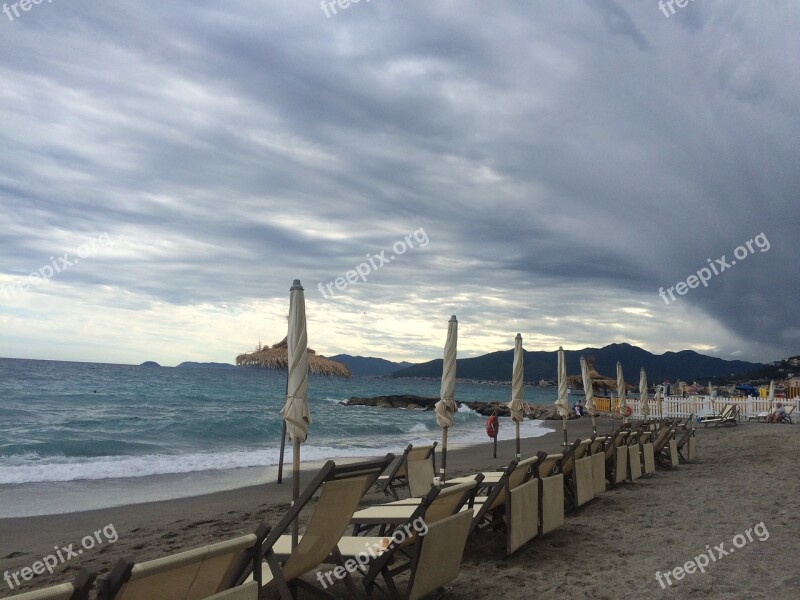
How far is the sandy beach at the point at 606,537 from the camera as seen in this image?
449 centimetres

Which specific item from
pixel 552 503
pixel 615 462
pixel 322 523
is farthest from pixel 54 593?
pixel 615 462

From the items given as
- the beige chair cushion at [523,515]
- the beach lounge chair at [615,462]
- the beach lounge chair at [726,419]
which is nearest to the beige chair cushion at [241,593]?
the beige chair cushion at [523,515]

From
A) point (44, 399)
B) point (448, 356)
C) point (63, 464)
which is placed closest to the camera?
point (448, 356)

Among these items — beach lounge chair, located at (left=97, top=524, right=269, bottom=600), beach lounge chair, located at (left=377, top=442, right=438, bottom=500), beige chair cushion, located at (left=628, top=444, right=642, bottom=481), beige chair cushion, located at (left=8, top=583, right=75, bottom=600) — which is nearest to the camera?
beige chair cushion, located at (left=8, top=583, right=75, bottom=600)

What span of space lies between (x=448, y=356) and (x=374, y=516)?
4228mm

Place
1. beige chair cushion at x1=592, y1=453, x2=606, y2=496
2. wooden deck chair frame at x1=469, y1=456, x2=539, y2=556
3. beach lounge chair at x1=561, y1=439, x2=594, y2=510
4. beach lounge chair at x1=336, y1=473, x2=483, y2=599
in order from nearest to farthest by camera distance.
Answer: beach lounge chair at x1=336, y1=473, x2=483, y2=599 < wooden deck chair frame at x1=469, y1=456, x2=539, y2=556 < beach lounge chair at x1=561, y1=439, x2=594, y2=510 < beige chair cushion at x1=592, y1=453, x2=606, y2=496

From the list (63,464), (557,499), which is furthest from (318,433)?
(557,499)

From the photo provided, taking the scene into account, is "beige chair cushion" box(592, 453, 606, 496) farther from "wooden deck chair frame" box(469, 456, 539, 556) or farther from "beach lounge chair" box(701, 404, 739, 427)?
"beach lounge chair" box(701, 404, 739, 427)

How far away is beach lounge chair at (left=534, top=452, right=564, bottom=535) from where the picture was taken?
18.6 feet

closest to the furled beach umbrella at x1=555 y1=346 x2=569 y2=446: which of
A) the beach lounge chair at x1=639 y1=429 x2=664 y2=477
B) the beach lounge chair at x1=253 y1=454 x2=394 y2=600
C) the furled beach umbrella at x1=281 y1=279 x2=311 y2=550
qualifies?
the beach lounge chair at x1=639 y1=429 x2=664 y2=477

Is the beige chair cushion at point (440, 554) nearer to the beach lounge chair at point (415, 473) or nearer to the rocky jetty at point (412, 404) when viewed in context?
the beach lounge chair at point (415, 473)

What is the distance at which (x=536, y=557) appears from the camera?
527cm

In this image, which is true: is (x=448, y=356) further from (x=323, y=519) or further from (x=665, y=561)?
(x=323, y=519)

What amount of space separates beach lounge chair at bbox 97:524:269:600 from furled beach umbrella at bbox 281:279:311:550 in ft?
7.59
